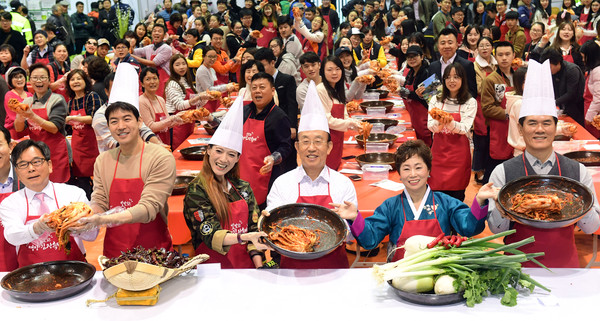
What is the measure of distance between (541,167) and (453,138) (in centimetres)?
190

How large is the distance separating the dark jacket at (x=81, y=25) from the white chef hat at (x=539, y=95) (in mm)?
13112

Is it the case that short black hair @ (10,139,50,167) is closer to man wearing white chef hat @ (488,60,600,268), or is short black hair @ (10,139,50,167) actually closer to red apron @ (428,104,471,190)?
man wearing white chef hat @ (488,60,600,268)

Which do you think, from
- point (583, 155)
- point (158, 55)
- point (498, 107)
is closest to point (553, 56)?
point (498, 107)

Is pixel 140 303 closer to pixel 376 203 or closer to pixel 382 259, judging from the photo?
pixel 376 203

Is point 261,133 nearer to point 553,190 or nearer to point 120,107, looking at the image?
point 120,107

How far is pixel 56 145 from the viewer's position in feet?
18.0

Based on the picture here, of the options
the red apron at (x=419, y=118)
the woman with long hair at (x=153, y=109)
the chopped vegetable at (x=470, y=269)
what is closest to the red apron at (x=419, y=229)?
the chopped vegetable at (x=470, y=269)

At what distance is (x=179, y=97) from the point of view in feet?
22.0

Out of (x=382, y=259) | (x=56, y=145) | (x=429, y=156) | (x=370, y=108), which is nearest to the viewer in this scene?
(x=429, y=156)

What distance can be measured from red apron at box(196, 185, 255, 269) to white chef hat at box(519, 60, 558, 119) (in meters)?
1.54

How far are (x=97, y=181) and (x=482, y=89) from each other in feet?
13.8

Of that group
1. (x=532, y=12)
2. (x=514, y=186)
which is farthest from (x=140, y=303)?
(x=532, y=12)

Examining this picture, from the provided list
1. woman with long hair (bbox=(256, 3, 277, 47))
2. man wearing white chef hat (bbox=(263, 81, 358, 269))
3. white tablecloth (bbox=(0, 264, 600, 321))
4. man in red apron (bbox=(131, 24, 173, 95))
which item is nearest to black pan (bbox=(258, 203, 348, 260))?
white tablecloth (bbox=(0, 264, 600, 321))

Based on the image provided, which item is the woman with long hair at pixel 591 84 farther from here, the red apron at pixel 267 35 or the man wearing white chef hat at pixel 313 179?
the red apron at pixel 267 35
